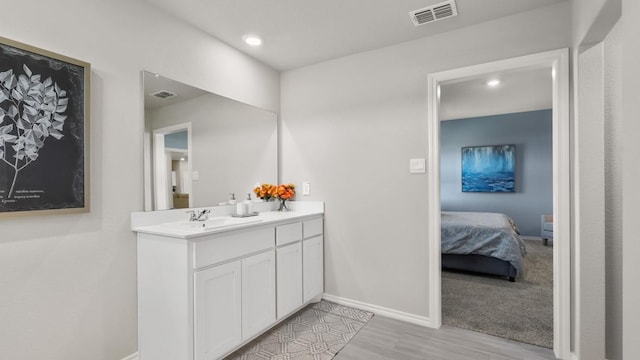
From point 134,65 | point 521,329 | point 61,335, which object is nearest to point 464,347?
point 521,329

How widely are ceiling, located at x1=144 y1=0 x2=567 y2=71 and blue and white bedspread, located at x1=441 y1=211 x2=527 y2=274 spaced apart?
245 cm

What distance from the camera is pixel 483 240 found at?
3.73 meters

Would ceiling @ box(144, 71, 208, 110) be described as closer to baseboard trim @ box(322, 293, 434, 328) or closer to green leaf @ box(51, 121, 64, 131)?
green leaf @ box(51, 121, 64, 131)

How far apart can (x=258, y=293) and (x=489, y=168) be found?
5.70m

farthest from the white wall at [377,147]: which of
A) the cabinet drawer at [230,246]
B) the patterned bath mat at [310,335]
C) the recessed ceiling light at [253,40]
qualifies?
the cabinet drawer at [230,246]

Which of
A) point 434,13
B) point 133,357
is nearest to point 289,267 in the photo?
point 133,357

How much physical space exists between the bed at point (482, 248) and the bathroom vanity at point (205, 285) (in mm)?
2471

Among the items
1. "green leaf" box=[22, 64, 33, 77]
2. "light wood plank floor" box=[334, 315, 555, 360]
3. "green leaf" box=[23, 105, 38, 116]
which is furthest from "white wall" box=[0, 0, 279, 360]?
"light wood plank floor" box=[334, 315, 555, 360]

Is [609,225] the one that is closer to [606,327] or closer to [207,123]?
[606,327]

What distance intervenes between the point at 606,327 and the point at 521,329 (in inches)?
24.5

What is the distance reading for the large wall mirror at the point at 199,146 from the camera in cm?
212

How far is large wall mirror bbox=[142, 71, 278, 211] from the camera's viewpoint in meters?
2.12

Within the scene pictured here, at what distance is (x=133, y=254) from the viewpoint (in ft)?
6.39

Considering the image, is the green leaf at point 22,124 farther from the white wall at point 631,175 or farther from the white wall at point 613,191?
the white wall at point 613,191
